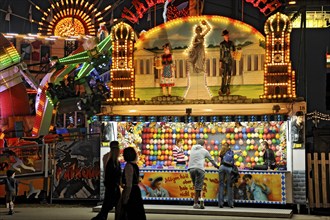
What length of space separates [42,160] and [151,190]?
4.10 meters

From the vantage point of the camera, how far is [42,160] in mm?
22719

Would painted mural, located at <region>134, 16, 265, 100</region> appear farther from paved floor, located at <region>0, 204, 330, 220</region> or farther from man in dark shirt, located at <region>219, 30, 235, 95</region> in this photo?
paved floor, located at <region>0, 204, 330, 220</region>

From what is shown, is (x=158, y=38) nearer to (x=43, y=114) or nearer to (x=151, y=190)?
(x=151, y=190)

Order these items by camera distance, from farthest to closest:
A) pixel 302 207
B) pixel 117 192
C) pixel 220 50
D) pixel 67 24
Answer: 1. pixel 67 24
2. pixel 220 50
3. pixel 302 207
4. pixel 117 192

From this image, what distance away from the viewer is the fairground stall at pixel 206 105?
67.6ft

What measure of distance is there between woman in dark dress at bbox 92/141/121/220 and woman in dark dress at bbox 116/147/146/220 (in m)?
1.28

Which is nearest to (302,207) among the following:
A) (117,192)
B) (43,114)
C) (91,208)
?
(91,208)

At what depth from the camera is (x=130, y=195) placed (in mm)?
12367

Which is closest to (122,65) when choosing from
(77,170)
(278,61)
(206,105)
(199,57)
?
(199,57)

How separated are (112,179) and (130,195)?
5.40 feet

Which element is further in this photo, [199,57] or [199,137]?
[199,137]

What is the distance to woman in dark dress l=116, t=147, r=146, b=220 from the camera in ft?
40.5

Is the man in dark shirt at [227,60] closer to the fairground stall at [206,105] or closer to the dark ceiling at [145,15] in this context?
the fairground stall at [206,105]

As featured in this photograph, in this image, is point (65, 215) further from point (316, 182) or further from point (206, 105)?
point (316, 182)
